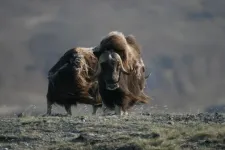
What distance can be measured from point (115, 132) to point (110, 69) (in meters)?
4.07

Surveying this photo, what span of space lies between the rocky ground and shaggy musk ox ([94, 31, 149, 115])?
233 centimetres

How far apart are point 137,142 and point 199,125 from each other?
5.14 ft

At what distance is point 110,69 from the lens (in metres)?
17.9

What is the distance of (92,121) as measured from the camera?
14.9m

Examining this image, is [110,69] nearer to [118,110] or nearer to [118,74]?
[118,74]

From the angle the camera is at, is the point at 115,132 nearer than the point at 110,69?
Yes

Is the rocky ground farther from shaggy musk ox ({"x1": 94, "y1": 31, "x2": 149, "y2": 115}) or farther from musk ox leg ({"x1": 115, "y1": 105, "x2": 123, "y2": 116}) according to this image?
shaggy musk ox ({"x1": 94, "y1": 31, "x2": 149, "y2": 115})

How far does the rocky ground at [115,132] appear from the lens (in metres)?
13.0

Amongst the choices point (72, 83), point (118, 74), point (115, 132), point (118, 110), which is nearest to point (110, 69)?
point (118, 74)

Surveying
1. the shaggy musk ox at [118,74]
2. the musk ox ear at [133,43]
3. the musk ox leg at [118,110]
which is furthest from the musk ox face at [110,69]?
the musk ox ear at [133,43]

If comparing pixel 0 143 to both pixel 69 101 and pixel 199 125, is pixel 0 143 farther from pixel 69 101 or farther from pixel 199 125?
pixel 69 101

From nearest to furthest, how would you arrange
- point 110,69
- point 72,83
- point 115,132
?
point 115,132 → point 110,69 → point 72,83

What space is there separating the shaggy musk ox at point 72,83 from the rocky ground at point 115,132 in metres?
4.31

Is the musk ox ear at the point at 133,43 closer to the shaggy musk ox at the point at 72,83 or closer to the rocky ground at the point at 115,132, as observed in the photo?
the shaggy musk ox at the point at 72,83
